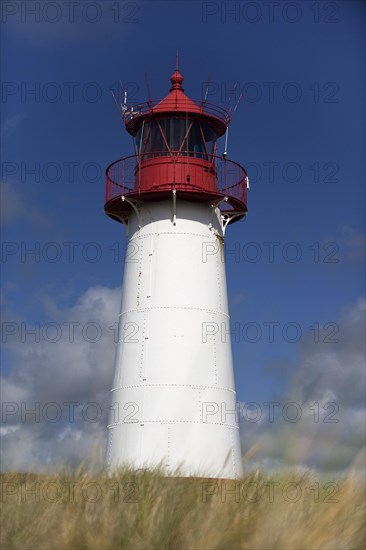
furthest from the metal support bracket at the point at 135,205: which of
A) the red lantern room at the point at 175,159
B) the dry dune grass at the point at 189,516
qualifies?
the dry dune grass at the point at 189,516

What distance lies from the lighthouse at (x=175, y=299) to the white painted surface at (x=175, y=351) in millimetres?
25

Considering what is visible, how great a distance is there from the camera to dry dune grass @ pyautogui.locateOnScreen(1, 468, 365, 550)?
650cm

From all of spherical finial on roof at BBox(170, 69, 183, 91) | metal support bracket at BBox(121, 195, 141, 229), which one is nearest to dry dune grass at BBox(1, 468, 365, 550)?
metal support bracket at BBox(121, 195, 141, 229)

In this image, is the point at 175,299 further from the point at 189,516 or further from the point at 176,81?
the point at 189,516

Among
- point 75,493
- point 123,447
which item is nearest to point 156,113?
point 123,447

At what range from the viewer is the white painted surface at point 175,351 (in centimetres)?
1773

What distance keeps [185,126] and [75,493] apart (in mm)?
13483

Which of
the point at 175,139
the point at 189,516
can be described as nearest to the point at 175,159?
the point at 175,139

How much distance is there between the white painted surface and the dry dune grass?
9.05m

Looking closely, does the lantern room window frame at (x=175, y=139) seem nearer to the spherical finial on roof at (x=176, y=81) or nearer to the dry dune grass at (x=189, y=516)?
the spherical finial on roof at (x=176, y=81)

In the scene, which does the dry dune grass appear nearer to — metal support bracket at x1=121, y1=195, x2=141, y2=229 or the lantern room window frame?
metal support bracket at x1=121, y1=195, x2=141, y2=229

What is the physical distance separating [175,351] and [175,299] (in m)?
1.32

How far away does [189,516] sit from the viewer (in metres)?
7.09

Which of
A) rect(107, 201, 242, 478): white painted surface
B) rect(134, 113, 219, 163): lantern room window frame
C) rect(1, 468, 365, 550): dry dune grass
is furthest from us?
rect(134, 113, 219, 163): lantern room window frame
